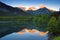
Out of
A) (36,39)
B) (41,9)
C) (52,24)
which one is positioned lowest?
(36,39)

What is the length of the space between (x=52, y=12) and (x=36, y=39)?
323 cm

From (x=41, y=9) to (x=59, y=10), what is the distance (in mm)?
1201

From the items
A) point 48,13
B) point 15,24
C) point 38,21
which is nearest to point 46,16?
point 48,13

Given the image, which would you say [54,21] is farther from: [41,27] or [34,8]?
[41,27]

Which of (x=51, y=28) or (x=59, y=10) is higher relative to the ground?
(x=59, y=10)

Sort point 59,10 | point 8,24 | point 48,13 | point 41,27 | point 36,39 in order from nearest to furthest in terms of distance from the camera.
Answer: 1. point 36,39
2. point 59,10
3. point 48,13
4. point 41,27
5. point 8,24

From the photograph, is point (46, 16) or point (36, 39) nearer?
point (36, 39)

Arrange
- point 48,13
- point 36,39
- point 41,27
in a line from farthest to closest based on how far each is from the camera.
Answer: point 41,27 < point 48,13 < point 36,39

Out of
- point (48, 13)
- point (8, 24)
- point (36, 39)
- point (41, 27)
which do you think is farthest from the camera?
point (8, 24)

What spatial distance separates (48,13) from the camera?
13.4 m

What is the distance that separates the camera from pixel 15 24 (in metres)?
18.3

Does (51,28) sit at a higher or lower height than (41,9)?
lower

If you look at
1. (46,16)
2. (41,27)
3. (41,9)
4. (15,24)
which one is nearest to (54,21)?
(41,9)

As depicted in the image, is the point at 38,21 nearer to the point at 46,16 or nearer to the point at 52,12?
the point at 46,16
